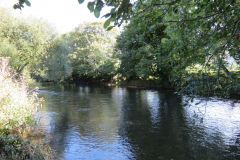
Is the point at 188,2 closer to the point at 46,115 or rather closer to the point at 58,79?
the point at 46,115

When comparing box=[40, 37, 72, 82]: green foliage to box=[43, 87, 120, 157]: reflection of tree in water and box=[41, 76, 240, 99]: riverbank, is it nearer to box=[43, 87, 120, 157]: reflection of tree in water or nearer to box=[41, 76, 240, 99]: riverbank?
box=[41, 76, 240, 99]: riverbank

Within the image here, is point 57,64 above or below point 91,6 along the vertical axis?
above

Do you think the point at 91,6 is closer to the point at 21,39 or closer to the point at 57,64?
the point at 21,39

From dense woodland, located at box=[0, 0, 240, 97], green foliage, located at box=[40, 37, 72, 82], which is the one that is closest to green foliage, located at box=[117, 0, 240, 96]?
dense woodland, located at box=[0, 0, 240, 97]

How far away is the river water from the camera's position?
1493cm

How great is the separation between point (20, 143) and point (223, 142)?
A: 9.25m

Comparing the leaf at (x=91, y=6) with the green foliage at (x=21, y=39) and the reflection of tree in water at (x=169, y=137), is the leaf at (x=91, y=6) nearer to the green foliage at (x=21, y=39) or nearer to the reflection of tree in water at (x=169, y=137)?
the reflection of tree in water at (x=169, y=137)

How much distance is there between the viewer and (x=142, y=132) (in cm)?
1902

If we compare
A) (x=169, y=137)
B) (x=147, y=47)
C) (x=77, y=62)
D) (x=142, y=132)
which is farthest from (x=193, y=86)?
(x=77, y=62)

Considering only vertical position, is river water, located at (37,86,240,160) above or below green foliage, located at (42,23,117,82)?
below

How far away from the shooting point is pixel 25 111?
57.8ft

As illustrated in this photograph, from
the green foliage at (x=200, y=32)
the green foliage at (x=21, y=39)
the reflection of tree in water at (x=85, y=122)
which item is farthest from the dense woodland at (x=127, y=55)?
the reflection of tree in water at (x=85, y=122)

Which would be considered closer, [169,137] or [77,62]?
[169,137]

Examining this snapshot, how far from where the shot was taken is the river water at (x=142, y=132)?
14930mm
